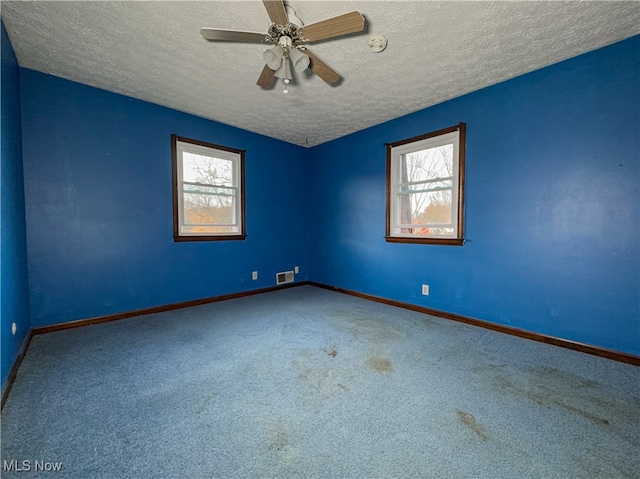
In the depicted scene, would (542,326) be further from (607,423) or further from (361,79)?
(361,79)

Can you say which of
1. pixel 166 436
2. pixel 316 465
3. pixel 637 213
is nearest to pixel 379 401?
pixel 316 465

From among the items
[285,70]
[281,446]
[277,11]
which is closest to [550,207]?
[285,70]

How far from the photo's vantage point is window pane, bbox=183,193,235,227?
3.62 meters

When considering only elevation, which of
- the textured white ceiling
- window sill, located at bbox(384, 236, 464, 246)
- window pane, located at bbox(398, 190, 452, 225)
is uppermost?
the textured white ceiling

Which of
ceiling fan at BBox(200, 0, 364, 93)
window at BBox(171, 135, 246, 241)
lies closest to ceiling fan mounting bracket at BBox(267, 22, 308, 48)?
ceiling fan at BBox(200, 0, 364, 93)

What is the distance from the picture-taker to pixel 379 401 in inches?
62.1

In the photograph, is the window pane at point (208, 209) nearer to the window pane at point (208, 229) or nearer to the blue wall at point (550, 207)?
the window pane at point (208, 229)

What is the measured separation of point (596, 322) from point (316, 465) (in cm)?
262

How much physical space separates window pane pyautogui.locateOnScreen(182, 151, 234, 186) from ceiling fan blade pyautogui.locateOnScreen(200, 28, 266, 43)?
2156 mm

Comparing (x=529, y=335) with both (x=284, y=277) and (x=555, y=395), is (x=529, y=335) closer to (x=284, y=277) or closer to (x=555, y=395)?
(x=555, y=395)

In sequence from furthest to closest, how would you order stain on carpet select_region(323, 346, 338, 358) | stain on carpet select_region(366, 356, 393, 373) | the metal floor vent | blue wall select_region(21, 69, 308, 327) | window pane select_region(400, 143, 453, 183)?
the metal floor vent, window pane select_region(400, 143, 453, 183), blue wall select_region(21, 69, 308, 327), stain on carpet select_region(323, 346, 338, 358), stain on carpet select_region(366, 356, 393, 373)

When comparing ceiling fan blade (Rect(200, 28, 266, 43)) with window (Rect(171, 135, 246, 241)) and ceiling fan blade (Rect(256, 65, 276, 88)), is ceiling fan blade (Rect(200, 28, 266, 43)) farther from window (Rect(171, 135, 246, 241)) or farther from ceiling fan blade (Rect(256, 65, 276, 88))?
window (Rect(171, 135, 246, 241))

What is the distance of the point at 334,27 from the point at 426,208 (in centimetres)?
239

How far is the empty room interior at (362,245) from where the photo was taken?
134 cm
